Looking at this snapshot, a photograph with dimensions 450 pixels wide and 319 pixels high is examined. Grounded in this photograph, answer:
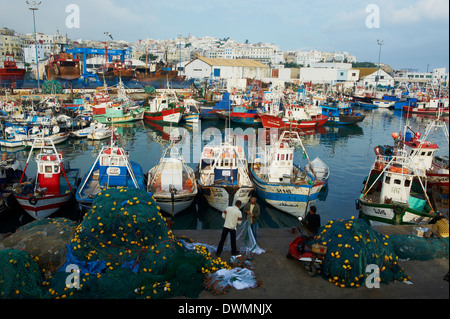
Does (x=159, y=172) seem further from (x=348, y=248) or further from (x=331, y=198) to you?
(x=348, y=248)

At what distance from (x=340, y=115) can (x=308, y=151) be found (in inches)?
646

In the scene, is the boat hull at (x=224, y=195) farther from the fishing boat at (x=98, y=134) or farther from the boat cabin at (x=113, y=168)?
the fishing boat at (x=98, y=134)

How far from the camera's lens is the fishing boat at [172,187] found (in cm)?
1291

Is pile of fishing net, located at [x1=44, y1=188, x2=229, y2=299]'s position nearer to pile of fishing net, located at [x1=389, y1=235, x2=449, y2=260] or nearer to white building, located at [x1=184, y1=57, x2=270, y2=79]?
pile of fishing net, located at [x1=389, y1=235, x2=449, y2=260]

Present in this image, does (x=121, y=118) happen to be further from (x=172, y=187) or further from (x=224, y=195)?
(x=224, y=195)

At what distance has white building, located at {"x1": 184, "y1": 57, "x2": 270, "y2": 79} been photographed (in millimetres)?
75688

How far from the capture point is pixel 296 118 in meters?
37.3

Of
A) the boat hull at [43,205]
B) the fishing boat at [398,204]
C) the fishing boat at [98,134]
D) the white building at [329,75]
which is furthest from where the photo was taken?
the white building at [329,75]

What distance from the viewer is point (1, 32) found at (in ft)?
374

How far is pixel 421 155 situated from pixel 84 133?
83.8 feet

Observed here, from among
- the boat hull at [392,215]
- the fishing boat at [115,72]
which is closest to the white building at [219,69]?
the fishing boat at [115,72]

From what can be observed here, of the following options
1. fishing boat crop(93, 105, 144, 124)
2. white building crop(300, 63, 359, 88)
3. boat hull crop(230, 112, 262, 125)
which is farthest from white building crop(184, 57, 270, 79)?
fishing boat crop(93, 105, 144, 124)

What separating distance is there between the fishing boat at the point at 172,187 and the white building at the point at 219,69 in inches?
2456

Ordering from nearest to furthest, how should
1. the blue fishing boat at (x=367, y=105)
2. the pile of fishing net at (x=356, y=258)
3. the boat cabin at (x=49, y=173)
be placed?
the pile of fishing net at (x=356, y=258) → the boat cabin at (x=49, y=173) → the blue fishing boat at (x=367, y=105)
